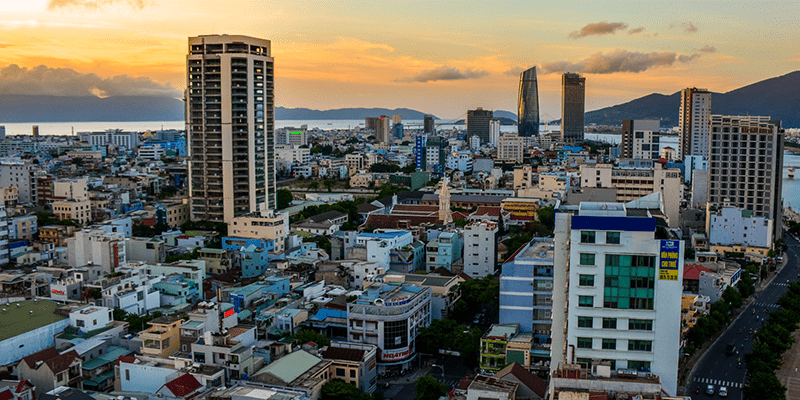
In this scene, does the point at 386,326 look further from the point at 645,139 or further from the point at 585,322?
the point at 645,139

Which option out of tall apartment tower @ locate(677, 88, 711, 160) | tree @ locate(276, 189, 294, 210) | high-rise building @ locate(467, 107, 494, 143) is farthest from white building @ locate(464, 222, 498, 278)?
high-rise building @ locate(467, 107, 494, 143)

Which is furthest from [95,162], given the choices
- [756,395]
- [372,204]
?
[756,395]

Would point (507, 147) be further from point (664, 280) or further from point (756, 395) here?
point (664, 280)

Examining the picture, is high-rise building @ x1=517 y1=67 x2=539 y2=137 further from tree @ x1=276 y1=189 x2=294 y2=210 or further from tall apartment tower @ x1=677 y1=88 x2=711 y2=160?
tree @ x1=276 y1=189 x2=294 y2=210

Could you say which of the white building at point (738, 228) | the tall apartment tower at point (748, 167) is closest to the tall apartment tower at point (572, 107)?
the tall apartment tower at point (748, 167)

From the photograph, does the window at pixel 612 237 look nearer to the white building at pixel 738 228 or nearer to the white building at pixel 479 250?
the white building at pixel 479 250

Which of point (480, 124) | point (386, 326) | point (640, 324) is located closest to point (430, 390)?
point (386, 326)
